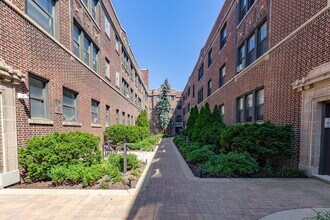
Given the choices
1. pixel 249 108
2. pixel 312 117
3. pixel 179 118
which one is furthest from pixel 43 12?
pixel 179 118

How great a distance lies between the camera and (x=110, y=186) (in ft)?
16.0

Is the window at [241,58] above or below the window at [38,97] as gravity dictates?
above

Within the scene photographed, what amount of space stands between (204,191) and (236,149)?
130 inches

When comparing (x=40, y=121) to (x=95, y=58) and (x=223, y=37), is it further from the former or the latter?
(x=223, y=37)

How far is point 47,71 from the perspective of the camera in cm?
654

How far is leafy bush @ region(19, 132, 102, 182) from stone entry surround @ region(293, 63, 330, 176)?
24.1 feet

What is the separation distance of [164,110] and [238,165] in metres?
31.9

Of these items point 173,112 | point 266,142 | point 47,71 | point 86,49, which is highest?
point 86,49

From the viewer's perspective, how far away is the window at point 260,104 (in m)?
8.63

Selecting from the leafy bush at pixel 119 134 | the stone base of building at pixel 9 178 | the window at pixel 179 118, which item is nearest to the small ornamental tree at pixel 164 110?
the window at pixel 179 118

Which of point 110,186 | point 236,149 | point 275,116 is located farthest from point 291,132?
point 110,186

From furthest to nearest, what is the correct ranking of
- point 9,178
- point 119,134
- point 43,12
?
point 119,134 < point 43,12 < point 9,178

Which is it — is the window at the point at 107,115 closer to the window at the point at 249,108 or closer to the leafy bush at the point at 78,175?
the leafy bush at the point at 78,175

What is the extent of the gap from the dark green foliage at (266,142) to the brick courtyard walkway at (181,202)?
51.8 inches
